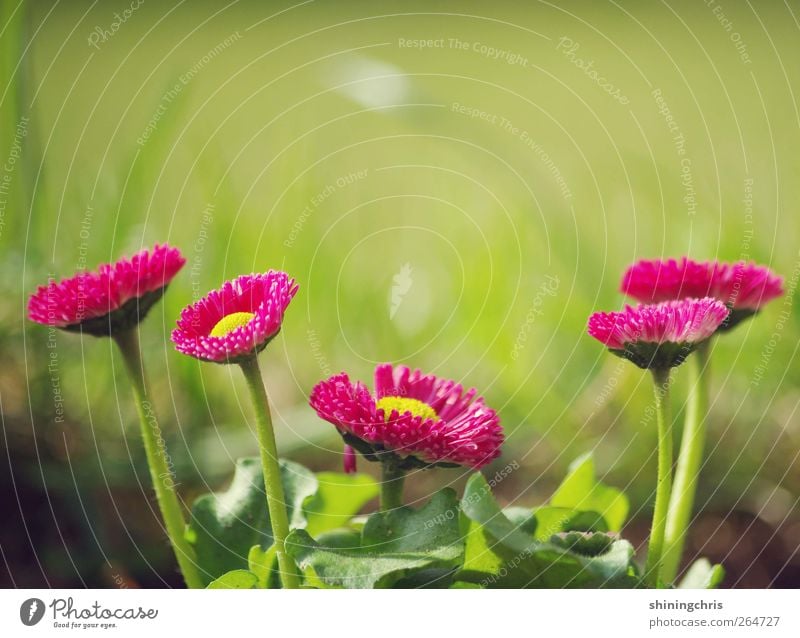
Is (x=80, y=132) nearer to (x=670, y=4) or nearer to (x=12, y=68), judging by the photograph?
(x=12, y=68)

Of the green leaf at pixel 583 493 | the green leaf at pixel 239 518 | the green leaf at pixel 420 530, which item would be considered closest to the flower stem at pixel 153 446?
the green leaf at pixel 239 518

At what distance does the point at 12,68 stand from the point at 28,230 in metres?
0.14

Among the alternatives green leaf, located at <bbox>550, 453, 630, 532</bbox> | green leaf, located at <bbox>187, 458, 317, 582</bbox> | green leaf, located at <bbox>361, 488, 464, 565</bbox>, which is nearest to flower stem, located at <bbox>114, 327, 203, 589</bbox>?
green leaf, located at <bbox>187, 458, 317, 582</bbox>

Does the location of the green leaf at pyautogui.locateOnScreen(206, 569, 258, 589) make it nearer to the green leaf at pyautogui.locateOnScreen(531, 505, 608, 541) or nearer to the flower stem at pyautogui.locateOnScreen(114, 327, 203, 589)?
the flower stem at pyautogui.locateOnScreen(114, 327, 203, 589)

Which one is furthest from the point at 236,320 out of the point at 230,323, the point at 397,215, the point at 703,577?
the point at 397,215

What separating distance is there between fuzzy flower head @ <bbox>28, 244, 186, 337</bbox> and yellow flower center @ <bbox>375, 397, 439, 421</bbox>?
13 centimetres

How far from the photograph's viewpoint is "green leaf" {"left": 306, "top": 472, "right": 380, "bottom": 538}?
0.55m

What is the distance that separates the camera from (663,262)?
0.51 m

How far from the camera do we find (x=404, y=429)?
0.42 m

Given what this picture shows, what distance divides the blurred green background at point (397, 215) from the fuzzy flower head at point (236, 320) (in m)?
0.23
